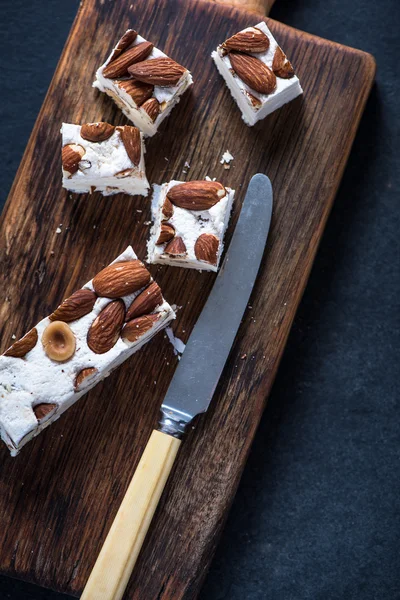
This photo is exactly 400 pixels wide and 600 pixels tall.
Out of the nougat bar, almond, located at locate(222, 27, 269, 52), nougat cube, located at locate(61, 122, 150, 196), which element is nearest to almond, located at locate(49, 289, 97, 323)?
the nougat bar

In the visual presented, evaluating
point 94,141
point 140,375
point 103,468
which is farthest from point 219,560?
point 94,141

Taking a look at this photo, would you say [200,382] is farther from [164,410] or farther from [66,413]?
[66,413]

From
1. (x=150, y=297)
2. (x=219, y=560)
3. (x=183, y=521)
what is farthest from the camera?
(x=219, y=560)

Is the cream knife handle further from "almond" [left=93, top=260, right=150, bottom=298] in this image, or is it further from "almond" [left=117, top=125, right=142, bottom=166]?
"almond" [left=117, top=125, right=142, bottom=166]

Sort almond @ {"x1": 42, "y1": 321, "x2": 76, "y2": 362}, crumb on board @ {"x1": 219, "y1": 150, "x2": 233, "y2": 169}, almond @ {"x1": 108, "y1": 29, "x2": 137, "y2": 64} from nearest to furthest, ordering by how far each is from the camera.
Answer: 1. almond @ {"x1": 42, "y1": 321, "x2": 76, "y2": 362}
2. almond @ {"x1": 108, "y1": 29, "x2": 137, "y2": 64}
3. crumb on board @ {"x1": 219, "y1": 150, "x2": 233, "y2": 169}

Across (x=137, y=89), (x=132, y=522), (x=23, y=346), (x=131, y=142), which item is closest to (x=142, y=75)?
(x=137, y=89)

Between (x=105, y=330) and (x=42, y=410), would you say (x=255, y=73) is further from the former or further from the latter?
(x=42, y=410)
